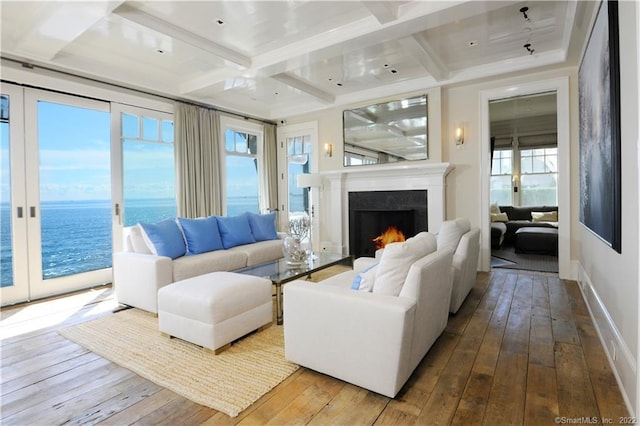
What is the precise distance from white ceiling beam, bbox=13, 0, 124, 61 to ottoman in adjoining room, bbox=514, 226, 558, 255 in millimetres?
6566

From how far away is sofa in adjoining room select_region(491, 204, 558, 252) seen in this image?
6500mm

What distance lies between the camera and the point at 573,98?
13.7ft

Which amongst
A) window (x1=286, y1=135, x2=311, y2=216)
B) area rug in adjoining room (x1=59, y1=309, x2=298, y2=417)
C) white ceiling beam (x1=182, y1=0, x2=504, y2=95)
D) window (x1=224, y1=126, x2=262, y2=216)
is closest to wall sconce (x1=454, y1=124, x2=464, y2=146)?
white ceiling beam (x1=182, y1=0, x2=504, y2=95)

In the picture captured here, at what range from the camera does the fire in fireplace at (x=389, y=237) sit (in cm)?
560

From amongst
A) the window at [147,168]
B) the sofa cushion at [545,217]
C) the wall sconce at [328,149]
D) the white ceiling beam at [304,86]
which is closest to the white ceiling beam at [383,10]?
the white ceiling beam at [304,86]

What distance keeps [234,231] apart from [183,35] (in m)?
2.28

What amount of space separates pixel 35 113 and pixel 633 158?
5279mm

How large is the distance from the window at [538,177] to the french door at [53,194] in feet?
30.3

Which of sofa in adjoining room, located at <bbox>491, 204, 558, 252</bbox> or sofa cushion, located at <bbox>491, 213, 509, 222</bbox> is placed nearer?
sofa in adjoining room, located at <bbox>491, 204, 558, 252</bbox>

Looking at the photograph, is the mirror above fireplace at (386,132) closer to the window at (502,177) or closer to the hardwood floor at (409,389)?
the hardwood floor at (409,389)

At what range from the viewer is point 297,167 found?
6.69 m

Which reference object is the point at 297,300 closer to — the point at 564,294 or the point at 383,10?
the point at 383,10

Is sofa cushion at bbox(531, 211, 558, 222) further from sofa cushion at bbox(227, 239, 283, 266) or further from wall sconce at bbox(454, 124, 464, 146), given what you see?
sofa cushion at bbox(227, 239, 283, 266)

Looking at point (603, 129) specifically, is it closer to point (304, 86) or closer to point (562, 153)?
point (562, 153)
